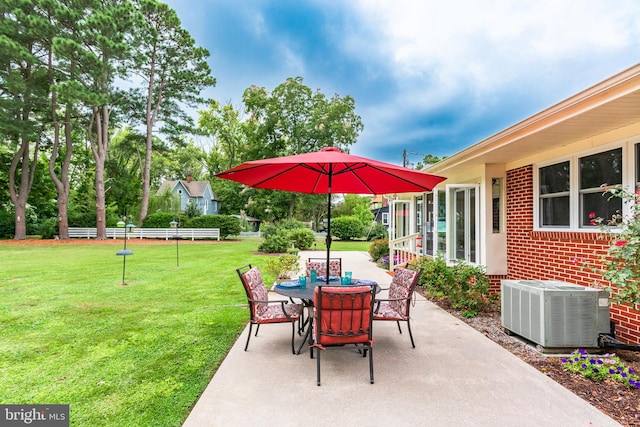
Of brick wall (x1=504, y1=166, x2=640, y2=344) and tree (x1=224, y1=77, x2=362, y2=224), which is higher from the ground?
tree (x1=224, y1=77, x2=362, y2=224)

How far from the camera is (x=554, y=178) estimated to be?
5.14 metres

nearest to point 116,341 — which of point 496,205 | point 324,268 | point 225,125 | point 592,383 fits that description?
point 324,268

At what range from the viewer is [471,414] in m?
2.50

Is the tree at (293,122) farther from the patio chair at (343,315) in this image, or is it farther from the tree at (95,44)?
the patio chair at (343,315)

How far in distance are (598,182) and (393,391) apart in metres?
3.84

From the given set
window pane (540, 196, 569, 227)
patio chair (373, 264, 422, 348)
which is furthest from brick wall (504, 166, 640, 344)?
patio chair (373, 264, 422, 348)

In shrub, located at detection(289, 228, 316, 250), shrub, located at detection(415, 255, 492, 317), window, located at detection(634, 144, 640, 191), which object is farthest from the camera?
shrub, located at detection(289, 228, 316, 250)

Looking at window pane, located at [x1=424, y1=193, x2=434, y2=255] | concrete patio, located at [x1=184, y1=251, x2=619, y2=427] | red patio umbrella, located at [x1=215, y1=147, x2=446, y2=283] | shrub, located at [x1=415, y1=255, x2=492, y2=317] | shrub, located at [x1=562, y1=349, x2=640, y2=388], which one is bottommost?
concrete patio, located at [x1=184, y1=251, x2=619, y2=427]

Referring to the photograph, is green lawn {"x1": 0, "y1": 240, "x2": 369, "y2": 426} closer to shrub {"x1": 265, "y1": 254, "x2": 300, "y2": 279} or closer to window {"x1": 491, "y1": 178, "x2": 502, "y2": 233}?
shrub {"x1": 265, "y1": 254, "x2": 300, "y2": 279}

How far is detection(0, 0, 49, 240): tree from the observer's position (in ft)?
54.1

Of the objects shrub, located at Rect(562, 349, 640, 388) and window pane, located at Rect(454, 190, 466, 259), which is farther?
window pane, located at Rect(454, 190, 466, 259)

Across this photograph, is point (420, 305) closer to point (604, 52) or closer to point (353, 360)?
point (353, 360)

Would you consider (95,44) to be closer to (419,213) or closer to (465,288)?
(419,213)

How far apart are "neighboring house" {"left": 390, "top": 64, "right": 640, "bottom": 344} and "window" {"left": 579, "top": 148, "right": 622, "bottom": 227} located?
12mm
